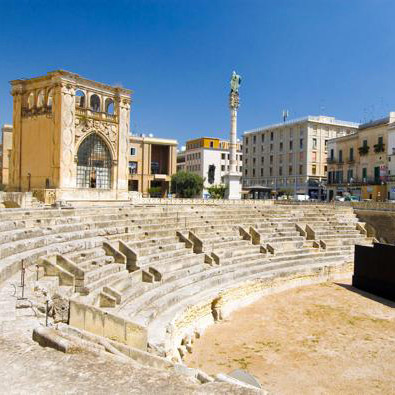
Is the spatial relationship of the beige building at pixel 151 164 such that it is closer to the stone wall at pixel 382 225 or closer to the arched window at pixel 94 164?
the arched window at pixel 94 164

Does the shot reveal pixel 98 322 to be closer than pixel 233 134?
Yes

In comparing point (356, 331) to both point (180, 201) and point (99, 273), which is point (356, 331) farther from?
point (180, 201)

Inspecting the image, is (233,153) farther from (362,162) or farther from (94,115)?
(362,162)

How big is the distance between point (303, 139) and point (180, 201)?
114 ft

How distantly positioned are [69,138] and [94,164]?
361 cm

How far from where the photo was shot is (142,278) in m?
15.3

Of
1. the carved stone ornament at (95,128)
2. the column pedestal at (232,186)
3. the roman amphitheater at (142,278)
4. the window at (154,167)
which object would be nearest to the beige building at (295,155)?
the column pedestal at (232,186)

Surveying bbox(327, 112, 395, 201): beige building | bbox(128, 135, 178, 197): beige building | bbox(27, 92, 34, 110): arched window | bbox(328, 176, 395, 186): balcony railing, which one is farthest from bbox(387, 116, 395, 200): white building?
bbox(27, 92, 34, 110): arched window

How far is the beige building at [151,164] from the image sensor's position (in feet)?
206

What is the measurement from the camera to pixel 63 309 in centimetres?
884

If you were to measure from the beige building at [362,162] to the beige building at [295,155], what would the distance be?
20.2 ft

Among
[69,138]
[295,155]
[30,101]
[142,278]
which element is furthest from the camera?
[295,155]

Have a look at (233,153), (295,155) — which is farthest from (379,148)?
(295,155)

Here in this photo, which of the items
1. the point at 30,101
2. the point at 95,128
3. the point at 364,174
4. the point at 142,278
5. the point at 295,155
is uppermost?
the point at 30,101
